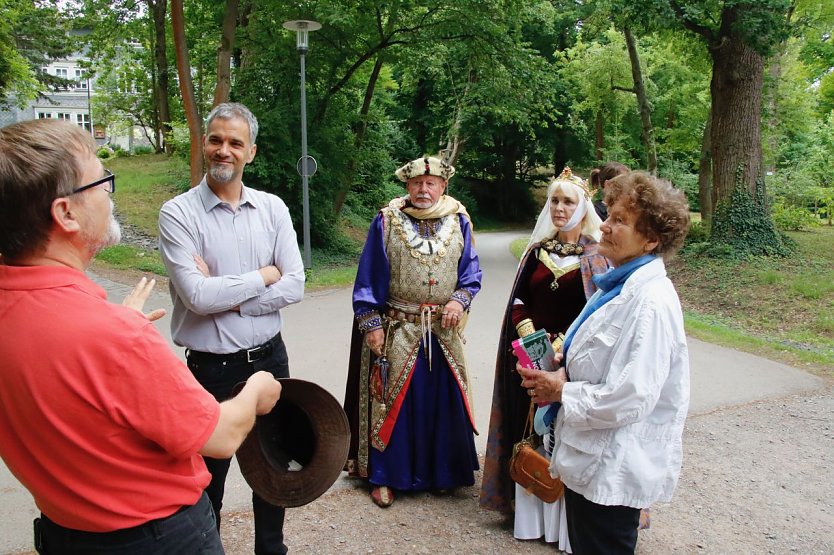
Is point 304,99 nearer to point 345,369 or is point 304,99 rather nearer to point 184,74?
point 184,74

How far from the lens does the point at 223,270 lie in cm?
281

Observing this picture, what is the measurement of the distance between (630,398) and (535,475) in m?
1.23

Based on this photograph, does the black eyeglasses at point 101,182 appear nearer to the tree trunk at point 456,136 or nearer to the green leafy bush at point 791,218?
the tree trunk at point 456,136

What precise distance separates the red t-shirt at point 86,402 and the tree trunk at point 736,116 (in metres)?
13.0

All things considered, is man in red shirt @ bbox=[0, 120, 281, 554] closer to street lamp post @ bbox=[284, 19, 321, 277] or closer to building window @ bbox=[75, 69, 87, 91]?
street lamp post @ bbox=[284, 19, 321, 277]

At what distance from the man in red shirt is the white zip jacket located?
4.00 ft

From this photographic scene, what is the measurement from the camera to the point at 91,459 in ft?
4.46

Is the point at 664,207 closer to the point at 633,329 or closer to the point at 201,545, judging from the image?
the point at 633,329

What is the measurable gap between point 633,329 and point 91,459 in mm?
1580

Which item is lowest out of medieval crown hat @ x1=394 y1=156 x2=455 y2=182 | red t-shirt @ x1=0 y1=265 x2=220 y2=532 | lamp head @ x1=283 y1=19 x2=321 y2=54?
red t-shirt @ x1=0 y1=265 x2=220 y2=532

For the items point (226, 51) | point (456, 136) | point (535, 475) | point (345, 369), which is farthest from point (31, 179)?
point (456, 136)

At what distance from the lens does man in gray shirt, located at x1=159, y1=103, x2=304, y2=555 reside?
2.70m

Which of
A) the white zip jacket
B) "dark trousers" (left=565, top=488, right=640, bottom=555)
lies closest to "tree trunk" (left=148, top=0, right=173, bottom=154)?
the white zip jacket

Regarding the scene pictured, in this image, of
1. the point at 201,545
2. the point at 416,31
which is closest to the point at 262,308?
the point at 201,545
